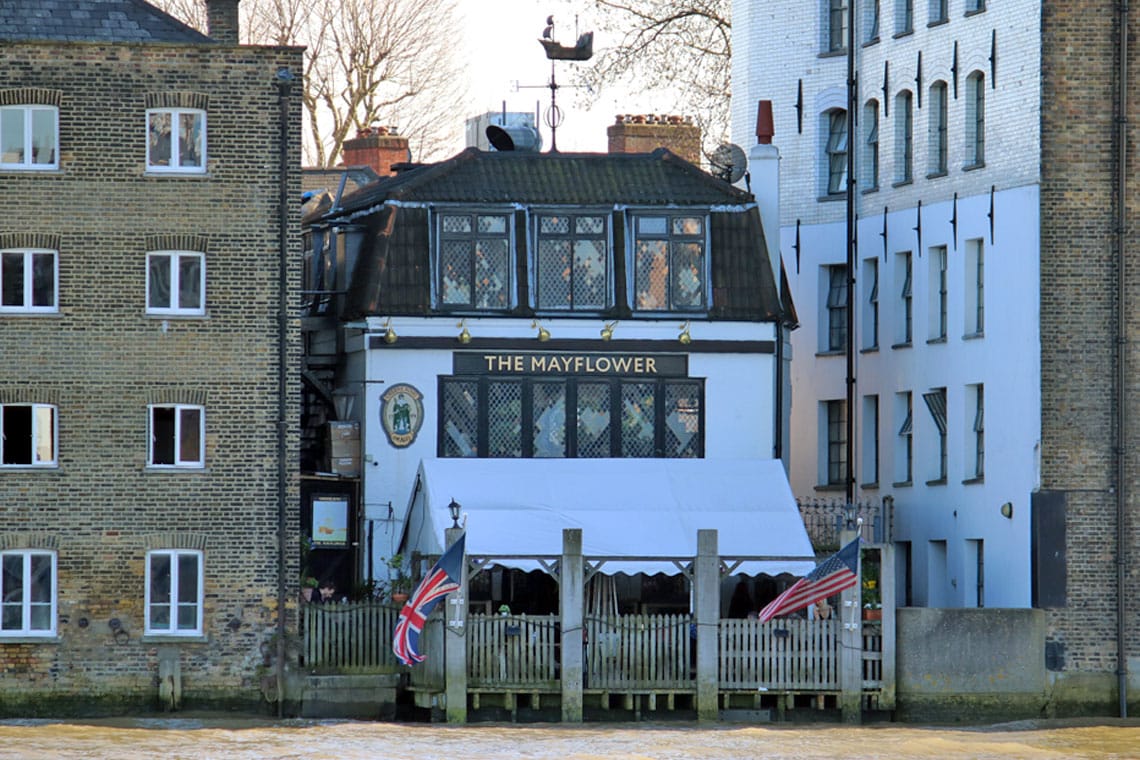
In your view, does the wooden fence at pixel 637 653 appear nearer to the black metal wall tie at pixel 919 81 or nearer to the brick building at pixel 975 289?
the brick building at pixel 975 289

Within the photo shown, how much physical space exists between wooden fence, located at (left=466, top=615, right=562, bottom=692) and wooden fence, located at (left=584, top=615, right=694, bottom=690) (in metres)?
0.62

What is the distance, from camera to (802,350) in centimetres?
5631

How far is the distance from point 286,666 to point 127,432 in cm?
427

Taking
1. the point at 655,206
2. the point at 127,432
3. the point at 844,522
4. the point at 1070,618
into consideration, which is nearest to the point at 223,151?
the point at 127,432

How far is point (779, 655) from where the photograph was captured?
45.2 metres

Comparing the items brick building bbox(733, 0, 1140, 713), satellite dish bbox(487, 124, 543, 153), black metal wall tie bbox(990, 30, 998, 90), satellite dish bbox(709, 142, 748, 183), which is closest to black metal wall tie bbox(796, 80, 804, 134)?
brick building bbox(733, 0, 1140, 713)

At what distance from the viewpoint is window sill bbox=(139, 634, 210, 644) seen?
45000mm

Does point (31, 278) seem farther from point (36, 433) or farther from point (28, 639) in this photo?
point (28, 639)

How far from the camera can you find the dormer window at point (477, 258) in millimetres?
49069

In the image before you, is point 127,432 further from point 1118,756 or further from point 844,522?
point 1118,756

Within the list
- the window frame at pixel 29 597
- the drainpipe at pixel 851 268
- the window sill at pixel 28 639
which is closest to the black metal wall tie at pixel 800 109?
the drainpipe at pixel 851 268

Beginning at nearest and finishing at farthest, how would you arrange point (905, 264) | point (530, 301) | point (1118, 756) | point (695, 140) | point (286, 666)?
point (1118, 756) → point (286, 666) → point (530, 301) → point (905, 264) → point (695, 140)

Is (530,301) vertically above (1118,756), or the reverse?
(530,301)

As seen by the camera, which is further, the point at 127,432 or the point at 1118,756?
the point at 127,432
